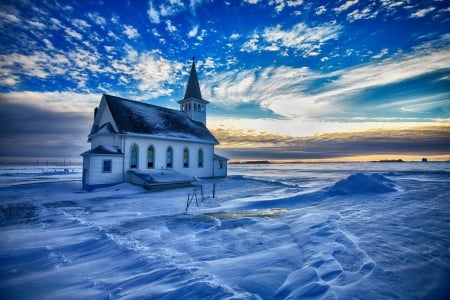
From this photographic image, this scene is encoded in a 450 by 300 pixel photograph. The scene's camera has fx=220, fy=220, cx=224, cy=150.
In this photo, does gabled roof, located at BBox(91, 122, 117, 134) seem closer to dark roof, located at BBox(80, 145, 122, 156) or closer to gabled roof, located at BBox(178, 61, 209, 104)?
dark roof, located at BBox(80, 145, 122, 156)

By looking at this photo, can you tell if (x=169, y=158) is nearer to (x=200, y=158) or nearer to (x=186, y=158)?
(x=186, y=158)

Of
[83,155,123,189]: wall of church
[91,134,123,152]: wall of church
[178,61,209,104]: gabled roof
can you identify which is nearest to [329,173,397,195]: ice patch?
[83,155,123,189]: wall of church

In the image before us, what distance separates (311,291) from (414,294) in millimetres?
1580

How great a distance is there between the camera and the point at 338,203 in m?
11.3

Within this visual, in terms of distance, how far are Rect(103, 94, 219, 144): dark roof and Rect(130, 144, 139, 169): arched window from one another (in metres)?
1.55

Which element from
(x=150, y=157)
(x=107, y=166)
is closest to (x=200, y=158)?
(x=150, y=157)

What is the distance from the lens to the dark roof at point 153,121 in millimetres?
21703

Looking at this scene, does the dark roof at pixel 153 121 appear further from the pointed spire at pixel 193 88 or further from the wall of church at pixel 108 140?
the pointed spire at pixel 193 88

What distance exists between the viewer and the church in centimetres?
1928

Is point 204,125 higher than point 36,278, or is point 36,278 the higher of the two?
point 204,125

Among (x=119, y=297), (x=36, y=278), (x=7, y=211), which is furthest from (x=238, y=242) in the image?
(x=7, y=211)

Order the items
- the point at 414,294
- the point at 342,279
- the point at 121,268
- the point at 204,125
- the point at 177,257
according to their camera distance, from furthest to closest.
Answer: the point at 204,125
the point at 177,257
the point at 121,268
the point at 342,279
the point at 414,294

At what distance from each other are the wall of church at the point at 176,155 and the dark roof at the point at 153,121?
2.59 ft

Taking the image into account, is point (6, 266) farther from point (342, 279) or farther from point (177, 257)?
point (342, 279)
